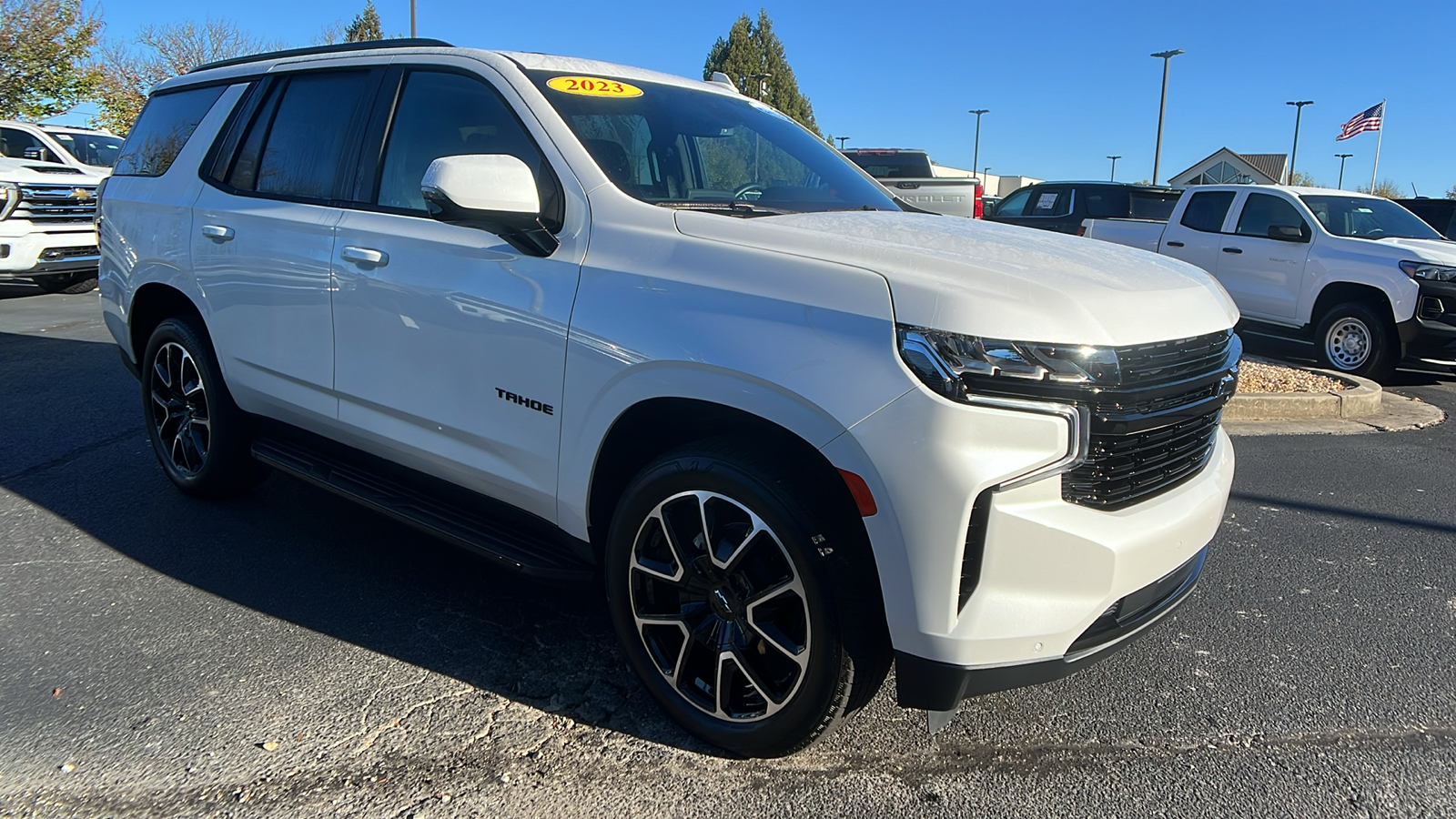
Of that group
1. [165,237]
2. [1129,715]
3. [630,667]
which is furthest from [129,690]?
[1129,715]

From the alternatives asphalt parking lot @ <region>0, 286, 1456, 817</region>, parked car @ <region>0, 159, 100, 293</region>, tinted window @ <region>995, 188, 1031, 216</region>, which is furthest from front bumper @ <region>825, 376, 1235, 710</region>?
tinted window @ <region>995, 188, 1031, 216</region>

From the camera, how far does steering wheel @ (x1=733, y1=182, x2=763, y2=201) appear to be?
11.0ft

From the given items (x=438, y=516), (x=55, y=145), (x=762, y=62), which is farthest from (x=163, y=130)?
(x=762, y=62)

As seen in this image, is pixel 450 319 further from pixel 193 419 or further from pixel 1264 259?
pixel 1264 259

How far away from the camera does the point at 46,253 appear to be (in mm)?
11188

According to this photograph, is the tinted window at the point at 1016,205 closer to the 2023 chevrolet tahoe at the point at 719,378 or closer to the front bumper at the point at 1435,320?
the front bumper at the point at 1435,320

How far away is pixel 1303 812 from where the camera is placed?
252 centimetres

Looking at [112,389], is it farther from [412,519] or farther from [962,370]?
[962,370]

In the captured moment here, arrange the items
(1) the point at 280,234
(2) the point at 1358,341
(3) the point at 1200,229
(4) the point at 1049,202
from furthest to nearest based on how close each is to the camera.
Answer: (4) the point at 1049,202 → (3) the point at 1200,229 → (2) the point at 1358,341 → (1) the point at 280,234

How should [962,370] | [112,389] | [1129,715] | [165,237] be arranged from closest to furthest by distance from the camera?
[962,370] < [1129,715] < [165,237] < [112,389]

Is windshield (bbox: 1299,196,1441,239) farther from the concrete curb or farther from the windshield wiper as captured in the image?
the windshield wiper

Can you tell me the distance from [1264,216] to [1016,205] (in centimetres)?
503

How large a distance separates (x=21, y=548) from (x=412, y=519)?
2.02 meters

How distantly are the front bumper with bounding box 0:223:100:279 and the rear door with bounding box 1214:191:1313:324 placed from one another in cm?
1225
